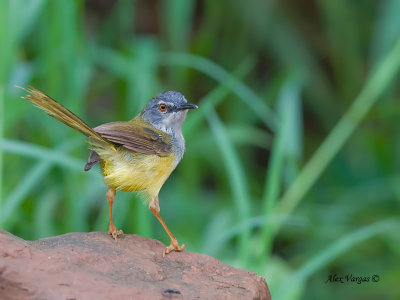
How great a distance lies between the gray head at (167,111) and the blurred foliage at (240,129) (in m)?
0.64

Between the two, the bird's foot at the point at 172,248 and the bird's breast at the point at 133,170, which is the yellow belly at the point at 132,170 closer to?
the bird's breast at the point at 133,170

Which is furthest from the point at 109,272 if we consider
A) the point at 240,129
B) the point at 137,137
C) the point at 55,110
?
the point at 240,129

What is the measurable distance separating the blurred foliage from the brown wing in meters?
0.77

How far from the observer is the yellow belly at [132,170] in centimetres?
383

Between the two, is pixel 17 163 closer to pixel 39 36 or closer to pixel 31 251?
pixel 39 36

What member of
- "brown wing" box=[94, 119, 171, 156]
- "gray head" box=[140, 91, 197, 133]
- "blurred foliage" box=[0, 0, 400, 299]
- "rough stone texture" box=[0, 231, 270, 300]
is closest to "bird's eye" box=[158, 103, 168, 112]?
"gray head" box=[140, 91, 197, 133]

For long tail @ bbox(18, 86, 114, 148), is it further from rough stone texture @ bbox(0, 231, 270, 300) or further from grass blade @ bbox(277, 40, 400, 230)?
grass blade @ bbox(277, 40, 400, 230)

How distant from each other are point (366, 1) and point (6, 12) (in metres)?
5.03

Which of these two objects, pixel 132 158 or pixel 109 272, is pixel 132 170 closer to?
pixel 132 158

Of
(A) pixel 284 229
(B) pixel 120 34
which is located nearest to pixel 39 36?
(B) pixel 120 34

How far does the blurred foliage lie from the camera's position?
506 cm

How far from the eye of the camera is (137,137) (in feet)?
12.8

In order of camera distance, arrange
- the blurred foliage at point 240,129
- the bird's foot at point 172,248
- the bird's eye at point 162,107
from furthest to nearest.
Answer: the blurred foliage at point 240,129, the bird's eye at point 162,107, the bird's foot at point 172,248

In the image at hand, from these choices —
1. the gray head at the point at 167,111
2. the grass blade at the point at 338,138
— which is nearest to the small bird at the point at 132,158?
the gray head at the point at 167,111
